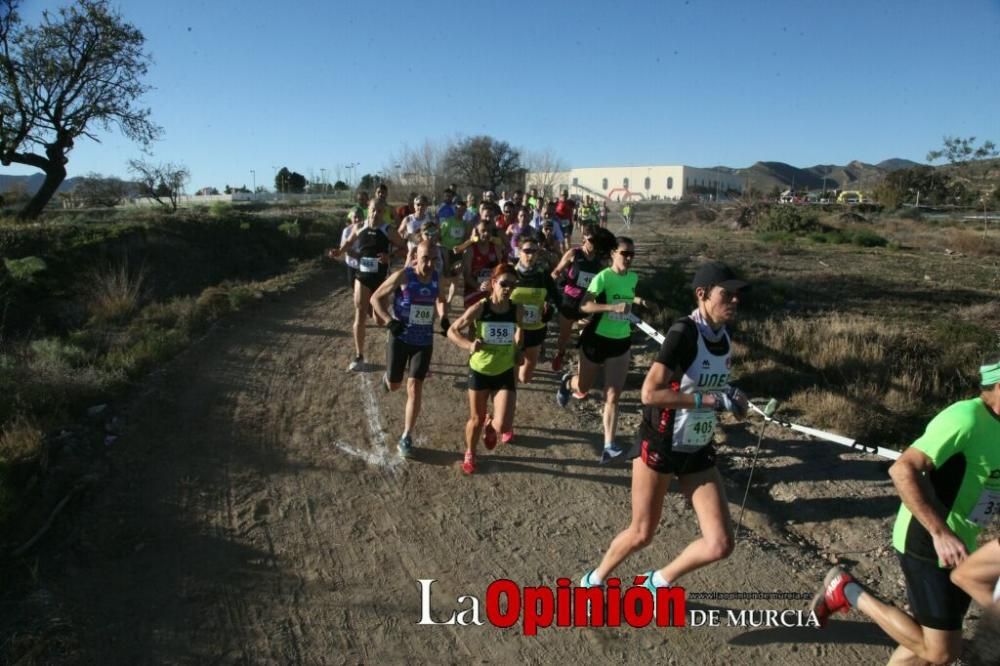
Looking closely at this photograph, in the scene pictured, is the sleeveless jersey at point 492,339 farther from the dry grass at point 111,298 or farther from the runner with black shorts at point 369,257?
the dry grass at point 111,298

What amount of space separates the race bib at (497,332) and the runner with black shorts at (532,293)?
1099mm

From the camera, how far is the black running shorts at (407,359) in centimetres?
639

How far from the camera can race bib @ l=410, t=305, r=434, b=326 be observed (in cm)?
645

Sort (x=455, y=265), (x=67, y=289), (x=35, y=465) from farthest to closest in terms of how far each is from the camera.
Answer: (x=67, y=289) < (x=455, y=265) < (x=35, y=465)

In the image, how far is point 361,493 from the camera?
5.83 meters

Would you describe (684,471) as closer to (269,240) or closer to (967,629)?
(967,629)

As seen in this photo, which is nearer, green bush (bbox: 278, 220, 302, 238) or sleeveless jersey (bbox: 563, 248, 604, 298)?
sleeveless jersey (bbox: 563, 248, 604, 298)

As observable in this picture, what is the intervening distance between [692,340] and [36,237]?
54.7 ft

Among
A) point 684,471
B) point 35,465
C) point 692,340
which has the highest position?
point 692,340


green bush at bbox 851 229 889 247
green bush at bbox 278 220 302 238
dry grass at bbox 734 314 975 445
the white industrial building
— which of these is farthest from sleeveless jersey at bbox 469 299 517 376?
the white industrial building

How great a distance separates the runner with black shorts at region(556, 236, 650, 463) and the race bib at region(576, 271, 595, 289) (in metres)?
1.42

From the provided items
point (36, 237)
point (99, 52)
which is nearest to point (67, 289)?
point (36, 237)

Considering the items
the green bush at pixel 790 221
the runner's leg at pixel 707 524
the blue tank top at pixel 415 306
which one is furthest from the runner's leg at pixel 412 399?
the green bush at pixel 790 221

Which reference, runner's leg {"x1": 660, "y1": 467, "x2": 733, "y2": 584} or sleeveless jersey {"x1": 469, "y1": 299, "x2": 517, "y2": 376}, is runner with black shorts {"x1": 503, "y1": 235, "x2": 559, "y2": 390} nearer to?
sleeveless jersey {"x1": 469, "y1": 299, "x2": 517, "y2": 376}
